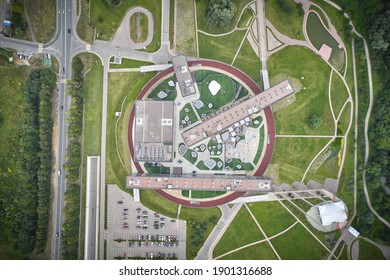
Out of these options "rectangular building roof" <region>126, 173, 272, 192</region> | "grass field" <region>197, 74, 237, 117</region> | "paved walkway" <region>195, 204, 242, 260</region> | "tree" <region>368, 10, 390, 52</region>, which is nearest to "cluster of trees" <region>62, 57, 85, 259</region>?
"rectangular building roof" <region>126, 173, 272, 192</region>

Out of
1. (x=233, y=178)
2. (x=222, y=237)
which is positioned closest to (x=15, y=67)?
(x=233, y=178)

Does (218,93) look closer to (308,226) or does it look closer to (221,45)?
(221,45)

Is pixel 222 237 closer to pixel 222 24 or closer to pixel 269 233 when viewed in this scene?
pixel 269 233

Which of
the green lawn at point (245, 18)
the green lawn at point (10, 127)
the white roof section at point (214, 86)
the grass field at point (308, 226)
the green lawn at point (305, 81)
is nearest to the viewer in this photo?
the white roof section at point (214, 86)

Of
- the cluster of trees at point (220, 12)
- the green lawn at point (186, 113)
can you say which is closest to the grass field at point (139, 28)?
the cluster of trees at point (220, 12)

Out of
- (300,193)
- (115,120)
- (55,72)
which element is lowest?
(300,193)

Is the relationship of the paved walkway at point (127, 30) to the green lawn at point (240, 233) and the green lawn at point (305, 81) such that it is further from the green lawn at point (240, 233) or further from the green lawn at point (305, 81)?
the green lawn at point (240, 233)
